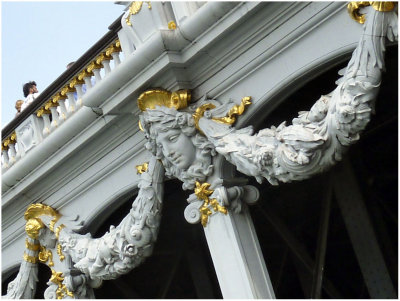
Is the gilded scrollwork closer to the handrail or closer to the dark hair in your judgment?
the handrail

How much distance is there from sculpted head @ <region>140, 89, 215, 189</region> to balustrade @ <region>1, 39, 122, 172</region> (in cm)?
99

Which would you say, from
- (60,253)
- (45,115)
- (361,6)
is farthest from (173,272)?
(361,6)

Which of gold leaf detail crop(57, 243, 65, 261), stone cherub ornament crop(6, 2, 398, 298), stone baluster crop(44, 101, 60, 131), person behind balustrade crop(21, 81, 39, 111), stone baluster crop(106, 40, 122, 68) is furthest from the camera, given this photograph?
person behind balustrade crop(21, 81, 39, 111)

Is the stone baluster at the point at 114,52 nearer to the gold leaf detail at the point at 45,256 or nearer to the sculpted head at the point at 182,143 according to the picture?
the sculpted head at the point at 182,143

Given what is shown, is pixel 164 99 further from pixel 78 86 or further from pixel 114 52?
pixel 78 86

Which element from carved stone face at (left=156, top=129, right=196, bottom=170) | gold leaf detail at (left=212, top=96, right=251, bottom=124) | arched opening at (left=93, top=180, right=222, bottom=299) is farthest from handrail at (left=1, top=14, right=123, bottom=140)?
arched opening at (left=93, top=180, right=222, bottom=299)

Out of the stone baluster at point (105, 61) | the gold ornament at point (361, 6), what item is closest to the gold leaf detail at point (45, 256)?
the stone baluster at point (105, 61)

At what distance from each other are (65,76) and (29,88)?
3449 millimetres

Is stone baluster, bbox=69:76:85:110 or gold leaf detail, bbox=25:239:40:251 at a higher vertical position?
stone baluster, bbox=69:76:85:110

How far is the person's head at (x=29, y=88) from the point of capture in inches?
703

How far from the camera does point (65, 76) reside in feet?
48.1

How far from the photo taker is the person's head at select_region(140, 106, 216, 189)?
12.5m

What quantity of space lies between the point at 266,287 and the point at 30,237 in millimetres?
4518

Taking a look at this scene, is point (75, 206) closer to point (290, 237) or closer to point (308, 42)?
point (290, 237)
